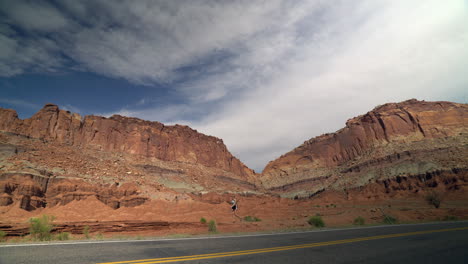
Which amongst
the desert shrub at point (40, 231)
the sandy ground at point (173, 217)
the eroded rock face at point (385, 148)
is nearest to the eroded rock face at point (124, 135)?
the sandy ground at point (173, 217)

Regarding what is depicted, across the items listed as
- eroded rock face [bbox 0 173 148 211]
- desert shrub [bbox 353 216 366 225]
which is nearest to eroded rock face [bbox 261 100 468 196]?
desert shrub [bbox 353 216 366 225]

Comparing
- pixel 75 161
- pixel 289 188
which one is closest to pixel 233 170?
pixel 289 188

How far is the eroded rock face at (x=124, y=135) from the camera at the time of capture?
57.2 meters

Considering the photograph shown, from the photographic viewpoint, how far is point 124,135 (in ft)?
246

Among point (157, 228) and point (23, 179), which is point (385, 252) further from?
point (23, 179)

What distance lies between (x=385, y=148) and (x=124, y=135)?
3211 inches

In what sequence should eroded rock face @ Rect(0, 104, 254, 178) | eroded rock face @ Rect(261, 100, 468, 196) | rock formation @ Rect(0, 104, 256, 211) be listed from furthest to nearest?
eroded rock face @ Rect(261, 100, 468, 196), eroded rock face @ Rect(0, 104, 254, 178), rock formation @ Rect(0, 104, 256, 211)

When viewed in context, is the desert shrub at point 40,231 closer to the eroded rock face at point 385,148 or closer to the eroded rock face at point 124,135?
the eroded rock face at point 124,135

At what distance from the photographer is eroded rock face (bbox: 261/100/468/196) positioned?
62438 millimetres

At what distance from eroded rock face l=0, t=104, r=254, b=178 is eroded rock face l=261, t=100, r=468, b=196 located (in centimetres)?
3491

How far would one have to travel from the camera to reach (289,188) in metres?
107

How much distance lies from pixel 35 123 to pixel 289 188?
91146mm

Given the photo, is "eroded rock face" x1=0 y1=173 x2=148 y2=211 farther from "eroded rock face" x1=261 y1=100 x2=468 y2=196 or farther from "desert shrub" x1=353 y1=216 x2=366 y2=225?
"eroded rock face" x1=261 y1=100 x2=468 y2=196

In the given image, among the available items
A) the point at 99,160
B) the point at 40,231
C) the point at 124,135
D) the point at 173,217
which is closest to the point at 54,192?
the point at 99,160
